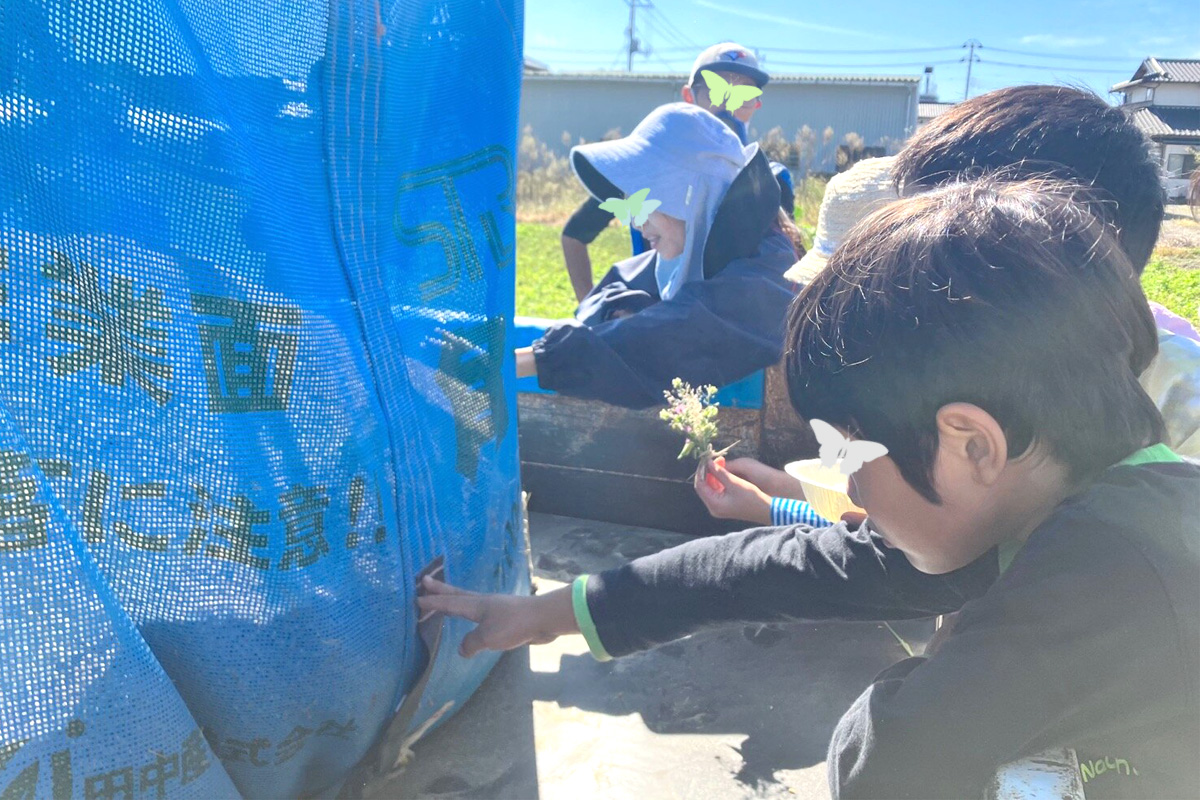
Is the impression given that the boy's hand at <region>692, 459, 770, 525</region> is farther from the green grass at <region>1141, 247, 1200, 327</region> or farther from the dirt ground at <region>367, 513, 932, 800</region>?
the green grass at <region>1141, 247, 1200, 327</region>

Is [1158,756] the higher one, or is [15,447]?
[15,447]

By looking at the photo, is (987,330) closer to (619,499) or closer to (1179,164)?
(1179,164)

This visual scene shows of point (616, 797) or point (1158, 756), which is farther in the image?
point (616, 797)

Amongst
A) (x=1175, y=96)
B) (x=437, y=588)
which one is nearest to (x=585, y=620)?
(x=437, y=588)

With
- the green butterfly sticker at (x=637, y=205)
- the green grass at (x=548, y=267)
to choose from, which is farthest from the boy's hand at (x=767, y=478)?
the green grass at (x=548, y=267)

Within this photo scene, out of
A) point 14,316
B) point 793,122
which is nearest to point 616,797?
point 14,316

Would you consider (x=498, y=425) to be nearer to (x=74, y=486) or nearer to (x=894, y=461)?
(x=74, y=486)

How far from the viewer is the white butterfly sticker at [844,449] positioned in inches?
34.3

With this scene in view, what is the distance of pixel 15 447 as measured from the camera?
87 centimetres

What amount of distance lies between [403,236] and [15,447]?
0.58 meters

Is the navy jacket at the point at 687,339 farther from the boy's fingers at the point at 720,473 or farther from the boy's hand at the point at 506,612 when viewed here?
the boy's hand at the point at 506,612

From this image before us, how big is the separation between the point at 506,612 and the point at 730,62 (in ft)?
8.26

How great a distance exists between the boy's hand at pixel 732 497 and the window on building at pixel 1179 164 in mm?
943

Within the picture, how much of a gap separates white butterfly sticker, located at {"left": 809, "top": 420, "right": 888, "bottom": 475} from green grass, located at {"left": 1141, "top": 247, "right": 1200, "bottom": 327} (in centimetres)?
190
